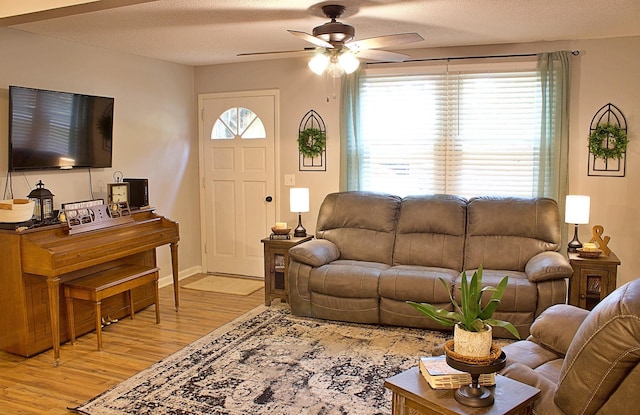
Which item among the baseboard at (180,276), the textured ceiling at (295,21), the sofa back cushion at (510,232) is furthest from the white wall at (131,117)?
the sofa back cushion at (510,232)

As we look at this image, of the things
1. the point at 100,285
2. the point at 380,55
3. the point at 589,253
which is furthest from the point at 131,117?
the point at 589,253

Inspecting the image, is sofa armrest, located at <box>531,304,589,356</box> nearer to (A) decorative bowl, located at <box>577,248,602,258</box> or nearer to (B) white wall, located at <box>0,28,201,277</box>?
(A) decorative bowl, located at <box>577,248,602,258</box>

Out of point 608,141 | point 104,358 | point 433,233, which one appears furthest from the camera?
point 433,233

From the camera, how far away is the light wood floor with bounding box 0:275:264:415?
10.9ft

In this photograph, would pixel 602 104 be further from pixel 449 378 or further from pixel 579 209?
pixel 449 378

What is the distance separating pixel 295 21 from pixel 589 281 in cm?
299

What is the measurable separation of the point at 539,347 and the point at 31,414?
9.40ft

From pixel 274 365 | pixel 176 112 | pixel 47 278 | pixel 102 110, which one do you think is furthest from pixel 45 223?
pixel 176 112

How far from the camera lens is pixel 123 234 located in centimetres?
439

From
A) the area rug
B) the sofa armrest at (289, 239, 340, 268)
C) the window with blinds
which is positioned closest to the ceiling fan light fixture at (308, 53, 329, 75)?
the sofa armrest at (289, 239, 340, 268)

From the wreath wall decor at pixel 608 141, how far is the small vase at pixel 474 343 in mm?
3418

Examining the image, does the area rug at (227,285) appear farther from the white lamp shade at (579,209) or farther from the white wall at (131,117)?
the white lamp shade at (579,209)

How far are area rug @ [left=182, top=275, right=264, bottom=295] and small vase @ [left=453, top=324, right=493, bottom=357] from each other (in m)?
3.78

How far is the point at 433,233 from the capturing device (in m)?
4.86
